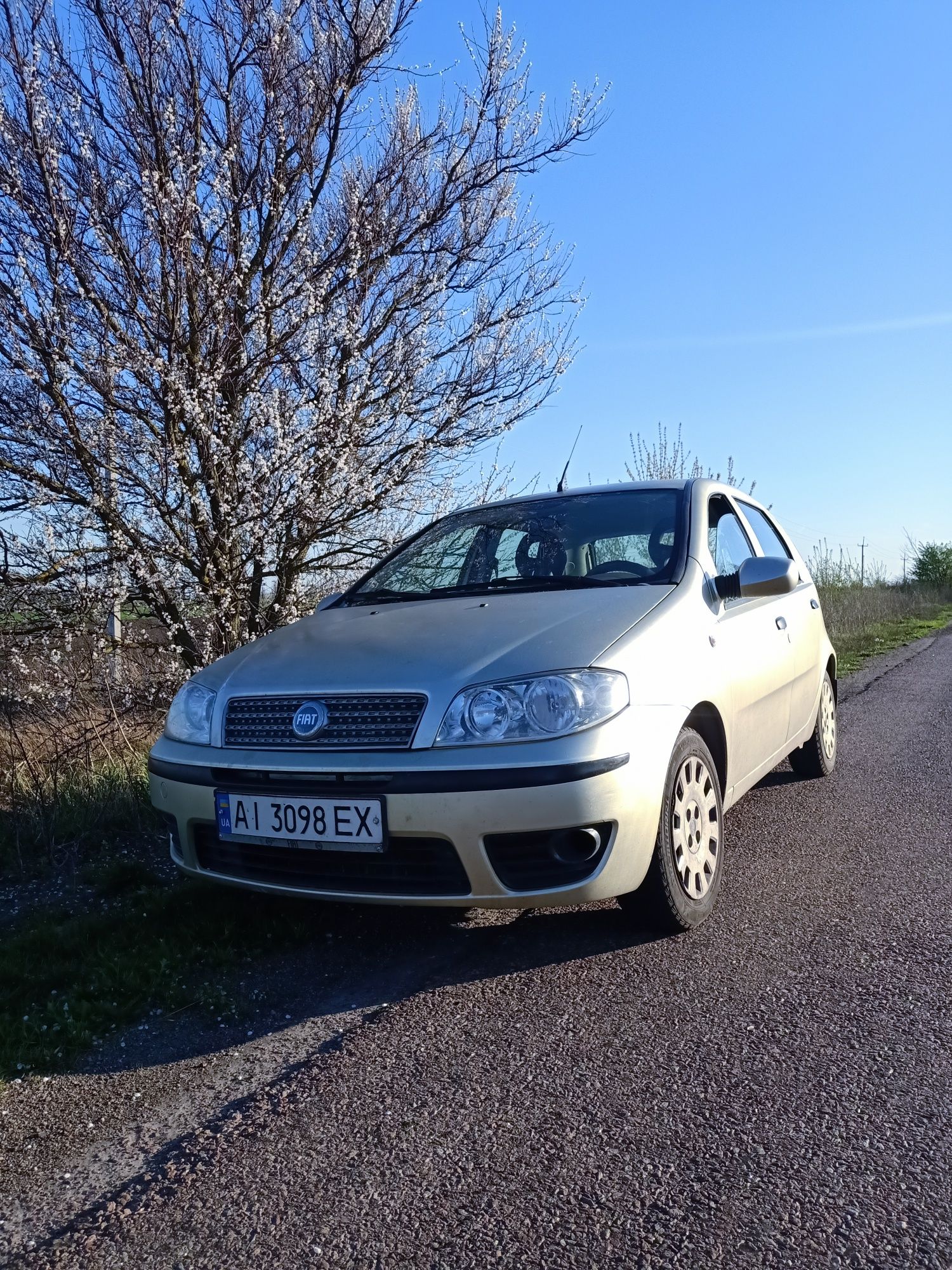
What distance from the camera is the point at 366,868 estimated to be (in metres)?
2.95

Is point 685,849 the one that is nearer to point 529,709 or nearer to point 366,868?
point 529,709

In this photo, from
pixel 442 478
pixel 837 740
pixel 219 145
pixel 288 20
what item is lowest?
pixel 837 740

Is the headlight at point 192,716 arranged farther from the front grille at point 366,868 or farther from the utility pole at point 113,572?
the utility pole at point 113,572

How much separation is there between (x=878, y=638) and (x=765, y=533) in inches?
502

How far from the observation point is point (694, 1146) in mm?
2008

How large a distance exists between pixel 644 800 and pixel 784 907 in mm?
902

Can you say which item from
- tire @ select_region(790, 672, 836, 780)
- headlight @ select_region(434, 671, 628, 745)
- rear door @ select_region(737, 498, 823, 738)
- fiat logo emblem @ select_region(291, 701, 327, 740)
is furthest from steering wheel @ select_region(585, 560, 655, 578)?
tire @ select_region(790, 672, 836, 780)

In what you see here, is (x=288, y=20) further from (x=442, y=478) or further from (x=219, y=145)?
(x=442, y=478)

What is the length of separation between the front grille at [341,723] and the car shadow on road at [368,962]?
70 centimetres

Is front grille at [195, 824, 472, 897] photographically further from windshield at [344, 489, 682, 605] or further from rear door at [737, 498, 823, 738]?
rear door at [737, 498, 823, 738]

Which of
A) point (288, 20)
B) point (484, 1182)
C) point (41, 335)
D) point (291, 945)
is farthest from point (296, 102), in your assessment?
point (484, 1182)

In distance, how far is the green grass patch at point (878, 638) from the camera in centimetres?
1305

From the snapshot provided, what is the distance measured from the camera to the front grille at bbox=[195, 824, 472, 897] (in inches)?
113

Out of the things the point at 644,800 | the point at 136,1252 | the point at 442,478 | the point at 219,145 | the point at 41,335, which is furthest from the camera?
the point at 442,478
